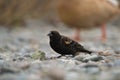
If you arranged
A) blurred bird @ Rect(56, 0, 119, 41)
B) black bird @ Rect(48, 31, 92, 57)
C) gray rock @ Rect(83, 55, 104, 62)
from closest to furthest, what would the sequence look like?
gray rock @ Rect(83, 55, 104, 62) → black bird @ Rect(48, 31, 92, 57) → blurred bird @ Rect(56, 0, 119, 41)

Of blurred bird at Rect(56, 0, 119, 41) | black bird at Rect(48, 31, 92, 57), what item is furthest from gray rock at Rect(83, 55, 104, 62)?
blurred bird at Rect(56, 0, 119, 41)

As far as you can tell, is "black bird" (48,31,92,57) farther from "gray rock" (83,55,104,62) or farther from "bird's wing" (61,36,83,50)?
"gray rock" (83,55,104,62)

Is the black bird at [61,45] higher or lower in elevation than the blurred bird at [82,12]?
lower

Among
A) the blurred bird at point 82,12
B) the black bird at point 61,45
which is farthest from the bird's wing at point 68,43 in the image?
the blurred bird at point 82,12

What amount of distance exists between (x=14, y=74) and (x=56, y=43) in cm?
214

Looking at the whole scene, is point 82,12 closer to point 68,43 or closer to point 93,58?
point 68,43

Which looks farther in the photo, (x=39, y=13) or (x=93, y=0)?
(x=39, y=13)

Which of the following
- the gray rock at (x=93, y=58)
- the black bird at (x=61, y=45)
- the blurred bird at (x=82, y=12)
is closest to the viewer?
the gray rock at (x=93, y=58)

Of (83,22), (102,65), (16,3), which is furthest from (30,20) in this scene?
(102,65)

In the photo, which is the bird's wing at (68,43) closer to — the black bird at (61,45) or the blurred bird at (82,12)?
the black bird at (61,45)

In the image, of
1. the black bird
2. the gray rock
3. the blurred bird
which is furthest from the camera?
the blurred bird

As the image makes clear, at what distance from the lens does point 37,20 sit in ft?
54.9

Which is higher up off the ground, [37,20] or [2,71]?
A: [37,20]

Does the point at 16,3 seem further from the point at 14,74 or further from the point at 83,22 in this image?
the point at 14,74
